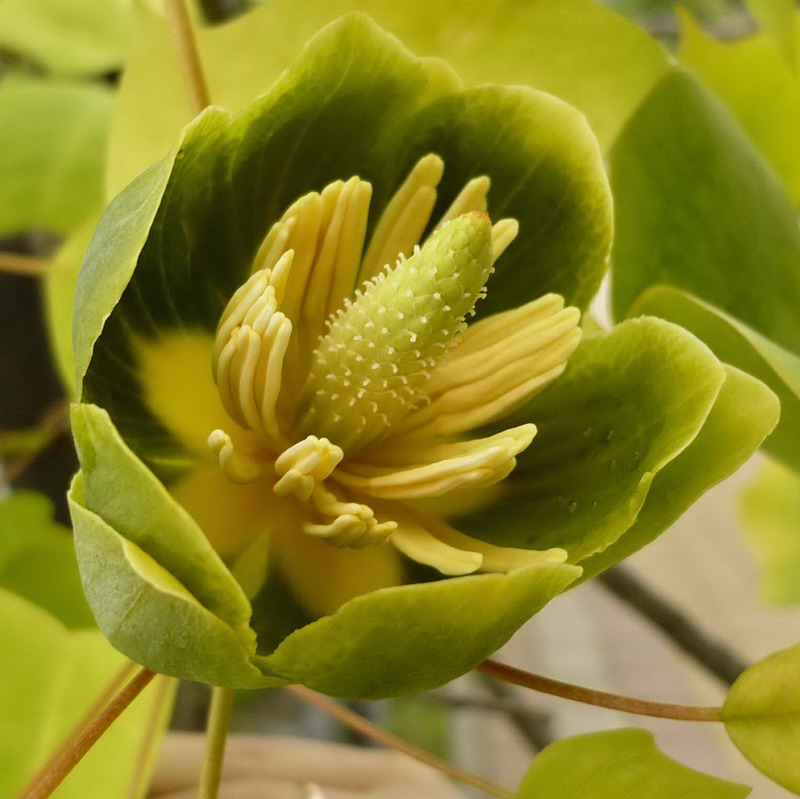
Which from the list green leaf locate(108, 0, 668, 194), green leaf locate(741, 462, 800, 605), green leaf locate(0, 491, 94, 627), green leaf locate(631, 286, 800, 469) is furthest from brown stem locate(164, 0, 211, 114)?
green leaf locate(741, 462, 800, 605)

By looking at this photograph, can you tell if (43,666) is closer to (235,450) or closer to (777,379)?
(235,450)

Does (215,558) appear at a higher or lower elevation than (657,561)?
higher

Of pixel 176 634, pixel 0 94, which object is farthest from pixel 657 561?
pixel 176 634

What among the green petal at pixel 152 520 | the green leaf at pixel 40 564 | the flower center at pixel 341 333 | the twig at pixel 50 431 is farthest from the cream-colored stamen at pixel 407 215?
the twig at pixel 50 431

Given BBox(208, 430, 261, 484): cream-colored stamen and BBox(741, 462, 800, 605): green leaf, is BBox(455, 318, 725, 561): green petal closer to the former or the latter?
BBox(208, 430, 261, 484): cream-colored stamen

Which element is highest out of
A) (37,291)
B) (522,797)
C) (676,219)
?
(676,219)
